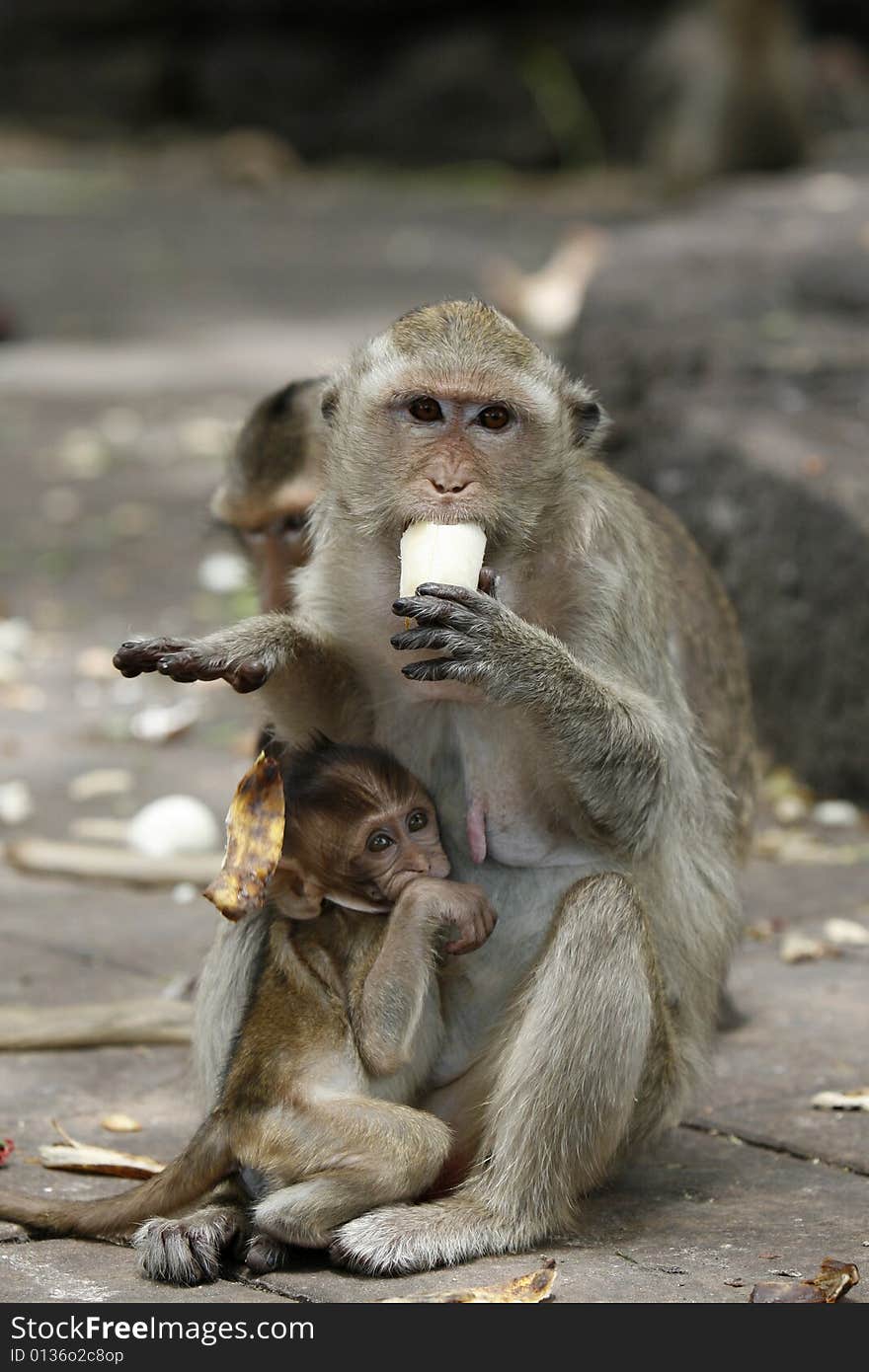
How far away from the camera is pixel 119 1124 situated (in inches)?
174

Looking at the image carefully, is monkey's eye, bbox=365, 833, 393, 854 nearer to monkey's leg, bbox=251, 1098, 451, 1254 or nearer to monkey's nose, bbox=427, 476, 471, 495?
monkey's leg, bbox=251, 1098, 451, 1254

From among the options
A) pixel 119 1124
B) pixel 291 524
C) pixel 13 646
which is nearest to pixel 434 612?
pixel 119 1124

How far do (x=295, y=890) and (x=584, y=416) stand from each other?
3.60ft

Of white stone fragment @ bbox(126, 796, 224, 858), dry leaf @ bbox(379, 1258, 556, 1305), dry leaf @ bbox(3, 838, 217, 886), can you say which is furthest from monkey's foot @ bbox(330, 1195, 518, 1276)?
white stone fragment @ bbox(126, 796, 224, 858)

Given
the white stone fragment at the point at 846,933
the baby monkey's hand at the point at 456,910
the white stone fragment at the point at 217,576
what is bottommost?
the white stone fragment at the point at 846,933

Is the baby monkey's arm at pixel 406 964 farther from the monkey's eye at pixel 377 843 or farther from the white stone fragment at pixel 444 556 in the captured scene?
the white stone fragment at pixel 444 556

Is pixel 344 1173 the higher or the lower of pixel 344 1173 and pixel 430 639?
the lower

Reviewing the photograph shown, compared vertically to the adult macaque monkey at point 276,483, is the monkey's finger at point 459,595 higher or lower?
lower

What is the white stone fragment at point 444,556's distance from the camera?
368 cm

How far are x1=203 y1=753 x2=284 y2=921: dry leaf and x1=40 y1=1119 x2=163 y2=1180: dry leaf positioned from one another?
25.5 inches

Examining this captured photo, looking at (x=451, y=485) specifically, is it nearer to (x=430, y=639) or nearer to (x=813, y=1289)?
(x=430, y=639)

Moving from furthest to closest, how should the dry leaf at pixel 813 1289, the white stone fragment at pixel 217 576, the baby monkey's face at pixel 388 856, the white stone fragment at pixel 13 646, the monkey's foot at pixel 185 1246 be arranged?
the white stone fragment at pixel 217 576
the white stone fragment at pixel 13 646
the baby monkey's face at pixel 388 856
the monkey's foot at pixel 185 1246
the dry leaf at pixel 813 1289

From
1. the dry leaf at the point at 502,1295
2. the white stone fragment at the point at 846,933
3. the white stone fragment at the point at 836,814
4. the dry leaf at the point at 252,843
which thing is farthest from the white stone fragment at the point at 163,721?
the dry leaf at the point at 502,1295

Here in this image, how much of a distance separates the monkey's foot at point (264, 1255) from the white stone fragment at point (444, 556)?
1178mm
